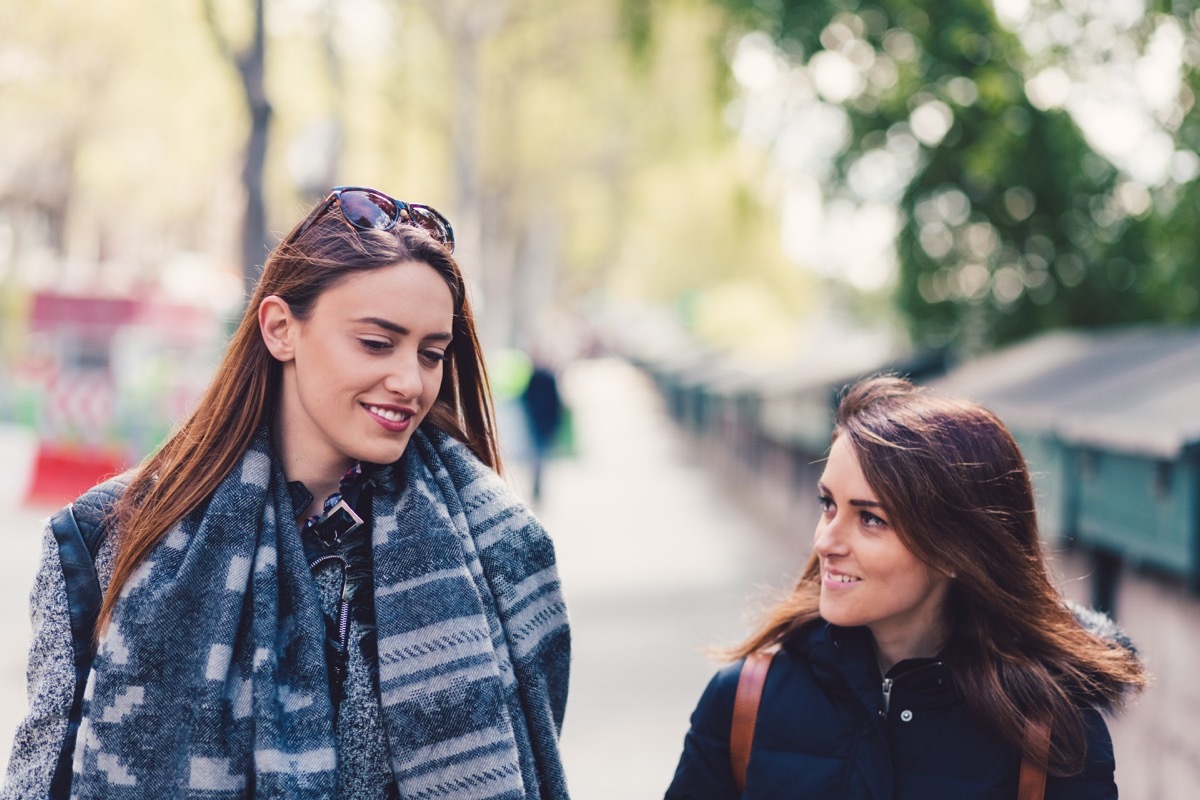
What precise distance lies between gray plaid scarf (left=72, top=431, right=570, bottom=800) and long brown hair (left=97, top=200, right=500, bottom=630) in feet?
0.09

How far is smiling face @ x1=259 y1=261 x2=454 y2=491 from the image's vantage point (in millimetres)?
2131

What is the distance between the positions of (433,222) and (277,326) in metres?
0.30

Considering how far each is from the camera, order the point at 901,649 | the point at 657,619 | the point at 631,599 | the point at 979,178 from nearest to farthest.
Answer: the point at 901,649 < the point at 657,619 < the point at 631,599 < the point at 979,178

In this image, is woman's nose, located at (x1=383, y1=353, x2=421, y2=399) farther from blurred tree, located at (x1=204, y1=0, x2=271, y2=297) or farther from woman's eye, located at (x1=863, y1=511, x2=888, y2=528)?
blurred tree, located at (x1=204, y1=0, x2=271, y2=297)

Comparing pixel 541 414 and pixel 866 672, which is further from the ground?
pixel 866 672

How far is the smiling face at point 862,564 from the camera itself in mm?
2375

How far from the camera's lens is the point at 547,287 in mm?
45781

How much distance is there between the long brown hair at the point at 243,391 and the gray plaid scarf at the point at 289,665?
29 mm

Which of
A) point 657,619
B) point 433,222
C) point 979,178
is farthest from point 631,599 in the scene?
point 433,222

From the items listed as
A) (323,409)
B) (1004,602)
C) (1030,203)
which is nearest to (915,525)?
(1004,602)

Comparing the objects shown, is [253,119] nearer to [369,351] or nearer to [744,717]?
[369,351]

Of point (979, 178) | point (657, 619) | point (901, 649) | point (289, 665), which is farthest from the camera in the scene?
point (979, 178)

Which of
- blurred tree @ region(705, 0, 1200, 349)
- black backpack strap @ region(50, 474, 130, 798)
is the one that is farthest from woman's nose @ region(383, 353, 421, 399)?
blurred tree @ region(705, 0, 1200, 349)

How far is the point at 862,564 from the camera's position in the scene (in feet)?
7.79
